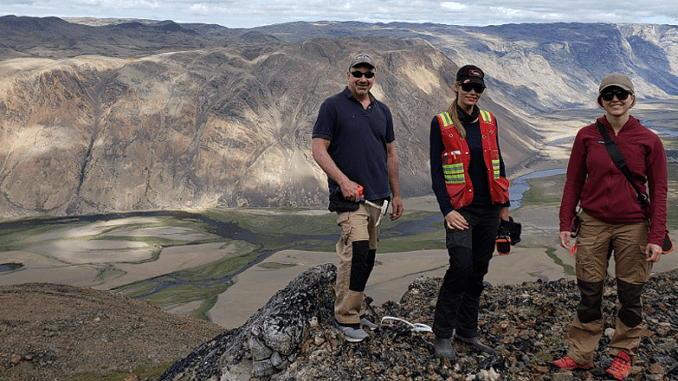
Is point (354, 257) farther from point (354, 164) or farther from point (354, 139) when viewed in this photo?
point (354, 139)

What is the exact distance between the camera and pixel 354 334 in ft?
17.5

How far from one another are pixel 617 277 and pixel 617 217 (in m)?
0.55

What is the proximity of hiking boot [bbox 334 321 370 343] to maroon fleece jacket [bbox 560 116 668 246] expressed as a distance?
2334 millimetres

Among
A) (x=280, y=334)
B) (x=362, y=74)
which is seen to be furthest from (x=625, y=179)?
(x=280, y=334)

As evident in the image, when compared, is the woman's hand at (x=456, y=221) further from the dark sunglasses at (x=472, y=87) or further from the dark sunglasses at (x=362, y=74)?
the dark sunglasses at (x=362, y=74)

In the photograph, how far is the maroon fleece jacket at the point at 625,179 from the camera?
427 centimetres

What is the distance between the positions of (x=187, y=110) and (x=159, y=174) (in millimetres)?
10203

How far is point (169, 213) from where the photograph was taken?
5900cm

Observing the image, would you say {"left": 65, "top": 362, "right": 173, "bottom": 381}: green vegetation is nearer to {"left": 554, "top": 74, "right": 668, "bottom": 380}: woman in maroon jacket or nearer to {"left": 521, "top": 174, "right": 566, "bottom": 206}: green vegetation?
{"left": 554, "top": 74, "right": 668, "bottom": 380}: woman in maroon jacket

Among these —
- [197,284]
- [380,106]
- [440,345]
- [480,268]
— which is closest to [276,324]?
[440,345]

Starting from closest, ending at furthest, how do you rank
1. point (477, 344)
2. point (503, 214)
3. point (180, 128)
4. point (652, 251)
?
1. point (652, 251)
2. point (503, 214)
3. point (477, 344)
4. point (180, 128)

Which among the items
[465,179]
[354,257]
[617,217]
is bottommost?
[354,257]

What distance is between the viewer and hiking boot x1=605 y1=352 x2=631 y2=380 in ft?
14.7

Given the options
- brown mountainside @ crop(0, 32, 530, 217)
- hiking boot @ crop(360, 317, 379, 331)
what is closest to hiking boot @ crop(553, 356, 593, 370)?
hiking boot @ crop(360, 317, 379, 331)
